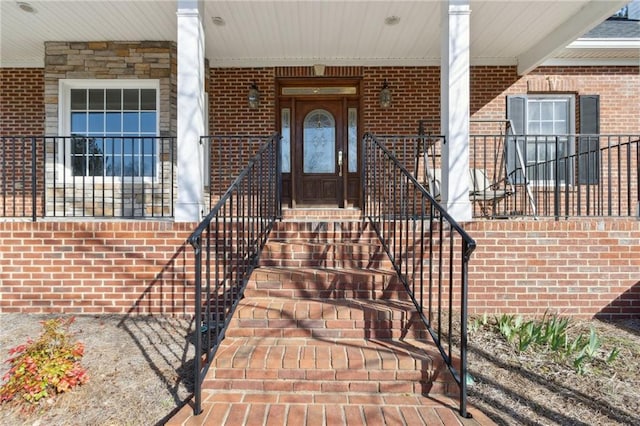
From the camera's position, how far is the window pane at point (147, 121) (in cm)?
576

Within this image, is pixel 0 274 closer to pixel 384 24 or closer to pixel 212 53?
pixel 212 53

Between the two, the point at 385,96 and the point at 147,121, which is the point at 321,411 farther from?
the point at 147,121

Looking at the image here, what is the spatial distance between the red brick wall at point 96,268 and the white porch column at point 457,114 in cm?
262

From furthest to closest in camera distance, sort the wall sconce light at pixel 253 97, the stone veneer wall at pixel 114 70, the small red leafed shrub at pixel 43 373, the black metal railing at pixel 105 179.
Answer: the wall sconce light at pixel 253 97 → the stone veneer wall at pixel 114 70 → the black metal railing at pixel 105 179 → the small red leafed shrub at pixel 43 373

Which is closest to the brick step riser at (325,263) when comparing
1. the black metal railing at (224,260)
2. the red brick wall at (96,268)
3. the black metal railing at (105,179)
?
the black metal railing at (224,260)

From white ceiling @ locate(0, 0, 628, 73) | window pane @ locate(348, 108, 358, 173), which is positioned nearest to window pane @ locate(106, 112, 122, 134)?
white ceiling @ locate(0, 0, 628, 73)

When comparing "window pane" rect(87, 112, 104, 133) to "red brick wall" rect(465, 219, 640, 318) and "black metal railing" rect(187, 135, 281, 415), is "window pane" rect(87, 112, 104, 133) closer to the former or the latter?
"black metal railing" rect(187, 135, 281, 415)

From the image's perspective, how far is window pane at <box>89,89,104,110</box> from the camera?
5.79m

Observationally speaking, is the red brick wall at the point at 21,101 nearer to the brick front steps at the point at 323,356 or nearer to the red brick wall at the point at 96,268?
the red brick wall at the point at 96,268

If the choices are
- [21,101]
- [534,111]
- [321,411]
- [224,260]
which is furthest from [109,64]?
[534,111]

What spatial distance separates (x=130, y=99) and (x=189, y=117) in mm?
2713

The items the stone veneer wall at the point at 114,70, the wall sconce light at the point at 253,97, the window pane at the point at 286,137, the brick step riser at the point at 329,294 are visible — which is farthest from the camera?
the window pane at the point at 286,137

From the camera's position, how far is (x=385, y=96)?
600 cm

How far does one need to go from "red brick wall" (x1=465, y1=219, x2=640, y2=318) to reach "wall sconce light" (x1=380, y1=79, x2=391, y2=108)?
3008 millimetres
